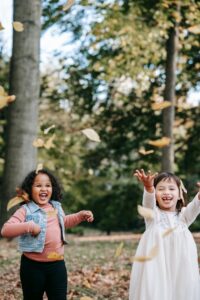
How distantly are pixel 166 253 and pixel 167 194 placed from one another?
0.52 metres

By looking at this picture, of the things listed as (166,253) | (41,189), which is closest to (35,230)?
(41,189)

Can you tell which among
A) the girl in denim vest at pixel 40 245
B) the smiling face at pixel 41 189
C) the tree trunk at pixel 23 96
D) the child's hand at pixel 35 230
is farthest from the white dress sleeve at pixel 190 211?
the tree trunk at pixel 23 96

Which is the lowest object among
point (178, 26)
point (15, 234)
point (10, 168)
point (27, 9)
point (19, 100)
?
point (15, 234)

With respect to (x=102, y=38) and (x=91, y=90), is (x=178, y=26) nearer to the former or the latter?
(x=102, y=38)

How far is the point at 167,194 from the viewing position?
481 cm

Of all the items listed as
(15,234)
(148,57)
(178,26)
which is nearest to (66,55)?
(148,57)

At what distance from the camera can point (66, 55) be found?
15.2 meters

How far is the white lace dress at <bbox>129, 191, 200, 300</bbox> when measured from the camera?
4.53 m

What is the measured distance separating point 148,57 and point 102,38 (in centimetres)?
157

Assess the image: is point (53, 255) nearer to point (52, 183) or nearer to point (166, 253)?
point (52, 183)

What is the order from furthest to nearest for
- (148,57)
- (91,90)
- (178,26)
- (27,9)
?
(91,90), (148,57), (178,26), (27,9)

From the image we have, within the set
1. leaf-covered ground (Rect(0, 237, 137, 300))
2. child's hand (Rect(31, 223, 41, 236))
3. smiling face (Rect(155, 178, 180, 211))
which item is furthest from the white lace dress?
child's hand (Rect(31, 223, 41, 236))

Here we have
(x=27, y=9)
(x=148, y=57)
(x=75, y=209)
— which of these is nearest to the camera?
→ (x=27, y=9)

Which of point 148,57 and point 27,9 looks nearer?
point 27,9
